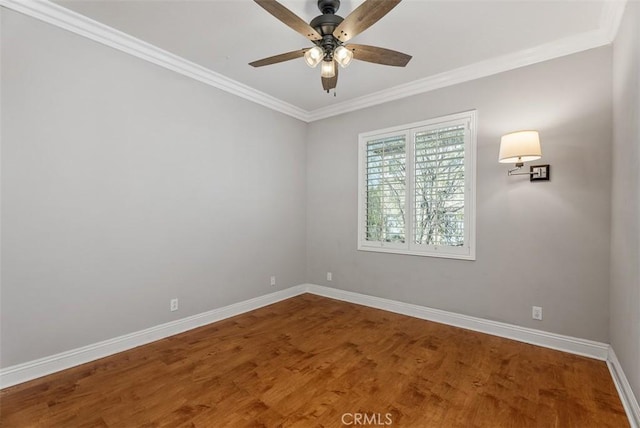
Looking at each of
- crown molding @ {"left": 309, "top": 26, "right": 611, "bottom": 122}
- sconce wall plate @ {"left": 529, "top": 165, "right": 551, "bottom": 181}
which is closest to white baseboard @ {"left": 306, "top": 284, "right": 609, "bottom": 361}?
sconce wall plate @ {"left": 529, "top": 165, "right": 551, "bottom": 181}

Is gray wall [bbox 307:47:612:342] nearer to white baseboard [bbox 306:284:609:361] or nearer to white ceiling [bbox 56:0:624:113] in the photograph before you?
white baseboard [bbox 306:284:609:361]

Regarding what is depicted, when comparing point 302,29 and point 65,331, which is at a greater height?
point 302,29

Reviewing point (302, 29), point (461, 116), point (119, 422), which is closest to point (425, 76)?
point (461, 116)

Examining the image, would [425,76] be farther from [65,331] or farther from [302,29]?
[65,331]

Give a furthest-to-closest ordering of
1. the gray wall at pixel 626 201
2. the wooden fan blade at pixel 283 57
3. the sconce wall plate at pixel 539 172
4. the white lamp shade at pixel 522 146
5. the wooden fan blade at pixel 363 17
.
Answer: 1. the sconce wall plate at pixel 539 172
2. the white lamp shade at pixel 522 146
3. the wooden fan blade at pixel 283 57
4. the gray wall at pixel 626 201
5. the wooden fan blade at pixel 363 17

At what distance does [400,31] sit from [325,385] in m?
2.98

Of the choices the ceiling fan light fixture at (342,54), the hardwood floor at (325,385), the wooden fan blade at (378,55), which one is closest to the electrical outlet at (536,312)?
the hardwood floor at (325,385)

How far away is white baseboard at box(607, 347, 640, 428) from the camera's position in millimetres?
1802

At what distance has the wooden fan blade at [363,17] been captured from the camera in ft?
5.76

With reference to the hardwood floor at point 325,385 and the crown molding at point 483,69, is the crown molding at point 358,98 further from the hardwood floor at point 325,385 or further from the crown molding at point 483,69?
the hardwood floor at point 325,385

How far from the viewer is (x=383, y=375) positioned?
238cm

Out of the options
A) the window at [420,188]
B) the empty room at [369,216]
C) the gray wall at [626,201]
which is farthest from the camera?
the window at [420,188]

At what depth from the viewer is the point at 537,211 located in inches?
115

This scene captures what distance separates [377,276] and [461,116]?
2.21 meters
